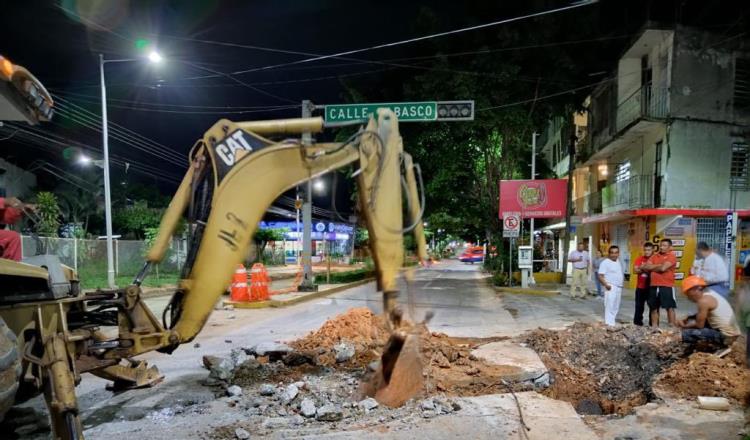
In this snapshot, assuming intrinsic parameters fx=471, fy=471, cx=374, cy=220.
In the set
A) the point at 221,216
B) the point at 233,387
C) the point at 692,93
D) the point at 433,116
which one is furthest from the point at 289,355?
the point at 692,93

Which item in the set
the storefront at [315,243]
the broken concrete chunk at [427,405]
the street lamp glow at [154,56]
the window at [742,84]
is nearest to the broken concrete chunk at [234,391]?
the broken concrete chunk at [427,405]

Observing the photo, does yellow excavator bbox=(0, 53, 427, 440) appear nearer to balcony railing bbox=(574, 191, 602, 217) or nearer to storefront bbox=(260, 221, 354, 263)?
balcony railing bbox=(574, 191, 602, 217)

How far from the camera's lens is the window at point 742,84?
17094mm

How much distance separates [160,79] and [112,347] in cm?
1338

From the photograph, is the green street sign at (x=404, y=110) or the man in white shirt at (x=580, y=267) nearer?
the green street sign at (x=404, y=110)

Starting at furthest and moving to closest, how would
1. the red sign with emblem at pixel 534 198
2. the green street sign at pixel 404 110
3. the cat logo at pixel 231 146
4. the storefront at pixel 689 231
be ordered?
1. the red sign with emblem at pixel 534 198
2. the storefront at pixel 689 231
3. the green street sign at pixel 404 110
4. the cat logo at pixel 231 146

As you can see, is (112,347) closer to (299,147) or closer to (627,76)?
(299,147)

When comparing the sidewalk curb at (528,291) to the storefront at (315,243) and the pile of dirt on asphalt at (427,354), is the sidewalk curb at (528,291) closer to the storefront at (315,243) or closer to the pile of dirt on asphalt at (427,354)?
the pile of dirt on asphalt at (427,354)

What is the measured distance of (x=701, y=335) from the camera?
246 inches

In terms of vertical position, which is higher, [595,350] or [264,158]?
[264,158]

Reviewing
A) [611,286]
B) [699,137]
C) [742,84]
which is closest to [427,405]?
[611,286]

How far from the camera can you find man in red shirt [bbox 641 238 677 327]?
8.92m

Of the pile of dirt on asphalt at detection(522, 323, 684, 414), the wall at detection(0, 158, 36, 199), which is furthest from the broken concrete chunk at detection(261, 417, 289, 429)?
the wall at detection(0, 158, 36, 199)

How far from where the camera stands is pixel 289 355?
6.46m
